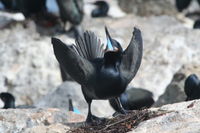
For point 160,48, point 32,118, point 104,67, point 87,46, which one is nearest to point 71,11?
point 160,48

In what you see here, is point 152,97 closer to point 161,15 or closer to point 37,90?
point 37,90

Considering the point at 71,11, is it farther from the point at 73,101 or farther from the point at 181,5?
the point at 73,101

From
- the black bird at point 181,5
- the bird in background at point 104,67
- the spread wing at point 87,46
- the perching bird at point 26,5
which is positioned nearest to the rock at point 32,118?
the bird in background at point 104,67

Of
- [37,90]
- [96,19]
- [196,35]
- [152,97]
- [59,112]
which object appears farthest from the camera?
[96,19]

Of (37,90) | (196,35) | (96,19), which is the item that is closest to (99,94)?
(37,90)

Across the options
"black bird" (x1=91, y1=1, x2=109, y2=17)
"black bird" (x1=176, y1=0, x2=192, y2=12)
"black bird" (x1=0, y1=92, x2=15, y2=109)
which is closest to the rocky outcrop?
"black bird" (x1=0, y1=92, x2=15, y2=109)

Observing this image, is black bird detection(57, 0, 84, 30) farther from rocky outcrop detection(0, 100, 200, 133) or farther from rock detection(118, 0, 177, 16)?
rocky outcrop detection(0, 100, 200, 133)

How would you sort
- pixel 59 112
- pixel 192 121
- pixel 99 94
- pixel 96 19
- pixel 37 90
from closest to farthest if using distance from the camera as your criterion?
pixel 192 121 → pixel 99 94 → pixel 59 112 → pixel 37 90 → pixel 96 19

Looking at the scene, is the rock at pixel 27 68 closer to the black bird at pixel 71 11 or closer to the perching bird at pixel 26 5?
the black bird at pixel 71 11
